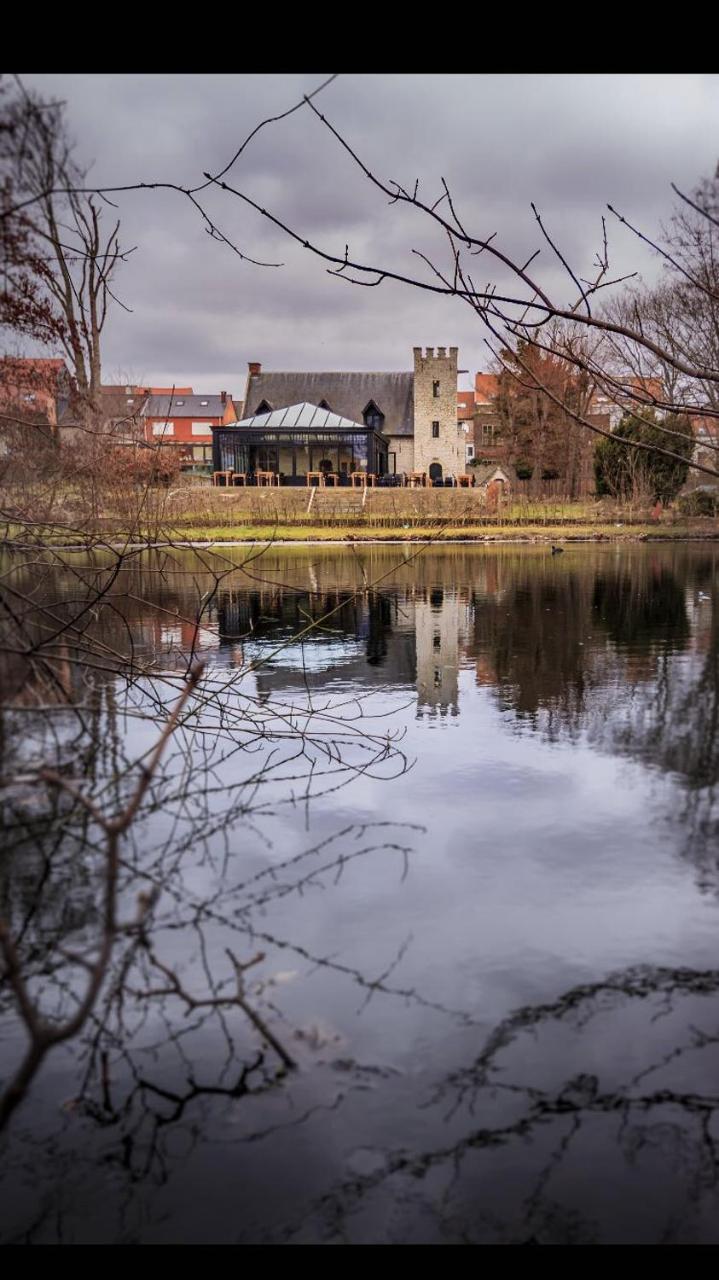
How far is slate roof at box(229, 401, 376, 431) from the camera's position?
49531 mm

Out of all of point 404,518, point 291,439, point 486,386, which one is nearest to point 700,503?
point 404,518

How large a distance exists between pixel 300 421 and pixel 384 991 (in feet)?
160

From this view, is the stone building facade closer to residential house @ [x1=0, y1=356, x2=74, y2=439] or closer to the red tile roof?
the red tile roof

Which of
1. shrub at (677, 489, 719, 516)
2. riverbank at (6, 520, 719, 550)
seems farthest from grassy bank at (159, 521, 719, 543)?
shrub at (677, 489, 719, 516)

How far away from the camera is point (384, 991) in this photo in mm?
3039

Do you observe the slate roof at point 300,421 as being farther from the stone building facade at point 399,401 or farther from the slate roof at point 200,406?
the slate roof at point 200,406

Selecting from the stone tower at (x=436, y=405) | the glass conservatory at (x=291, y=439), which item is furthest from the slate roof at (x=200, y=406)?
the glass conservatory at (x=291, y=439)

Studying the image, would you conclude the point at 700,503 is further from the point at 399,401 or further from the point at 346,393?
the point at 346,393

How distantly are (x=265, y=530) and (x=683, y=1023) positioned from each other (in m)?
31.6

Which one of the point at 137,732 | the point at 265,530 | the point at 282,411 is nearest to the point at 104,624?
the point at 137,732

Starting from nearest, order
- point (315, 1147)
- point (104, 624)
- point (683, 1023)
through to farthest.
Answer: point (315, 1147) < point (683, 1023) < point (104, 624)
